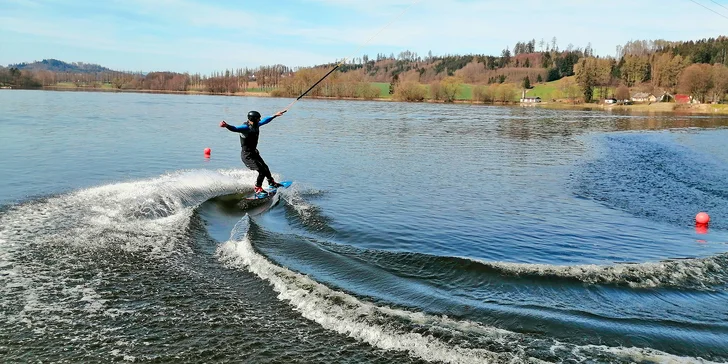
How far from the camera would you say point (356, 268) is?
890cm

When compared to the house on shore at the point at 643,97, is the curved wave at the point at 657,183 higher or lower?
lower

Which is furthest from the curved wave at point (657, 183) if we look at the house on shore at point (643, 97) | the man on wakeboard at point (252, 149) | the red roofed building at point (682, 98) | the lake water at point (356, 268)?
the house on shore at point (643, 97)

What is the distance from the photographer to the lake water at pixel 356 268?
6.02 metres

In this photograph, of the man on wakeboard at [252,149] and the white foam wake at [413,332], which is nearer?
the white foam wake at [413,332]

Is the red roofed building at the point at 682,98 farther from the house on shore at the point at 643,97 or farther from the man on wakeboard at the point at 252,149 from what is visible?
the man on wakeboard at the point at 252,149

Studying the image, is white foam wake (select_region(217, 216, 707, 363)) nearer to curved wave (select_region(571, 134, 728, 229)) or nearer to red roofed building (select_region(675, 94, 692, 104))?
curved wave (select_region(571, 134, 728, 229))

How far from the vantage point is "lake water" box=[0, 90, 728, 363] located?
6.02 meters

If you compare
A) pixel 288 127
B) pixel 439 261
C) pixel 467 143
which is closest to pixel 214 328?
pixel 439 261

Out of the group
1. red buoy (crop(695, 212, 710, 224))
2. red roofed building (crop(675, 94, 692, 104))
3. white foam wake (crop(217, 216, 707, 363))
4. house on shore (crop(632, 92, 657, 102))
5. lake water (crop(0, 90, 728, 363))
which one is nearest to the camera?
white foam wake (crop(217, 216, 707, 363))

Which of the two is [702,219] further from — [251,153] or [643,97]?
[643,97]

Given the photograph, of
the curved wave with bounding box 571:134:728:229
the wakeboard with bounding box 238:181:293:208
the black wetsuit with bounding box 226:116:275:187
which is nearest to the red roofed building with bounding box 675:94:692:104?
the curved wave with bounding box 571:134:728:229

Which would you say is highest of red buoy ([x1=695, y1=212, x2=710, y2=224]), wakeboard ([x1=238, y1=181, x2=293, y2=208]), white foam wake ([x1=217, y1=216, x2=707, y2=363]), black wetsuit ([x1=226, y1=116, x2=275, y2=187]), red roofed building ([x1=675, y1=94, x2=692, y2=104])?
red roofed building ([x1=675, y1=94, x2=692, y2=104])

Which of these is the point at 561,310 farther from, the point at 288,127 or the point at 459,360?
the point at 288,127

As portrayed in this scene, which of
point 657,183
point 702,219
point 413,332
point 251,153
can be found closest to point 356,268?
point 413,332
